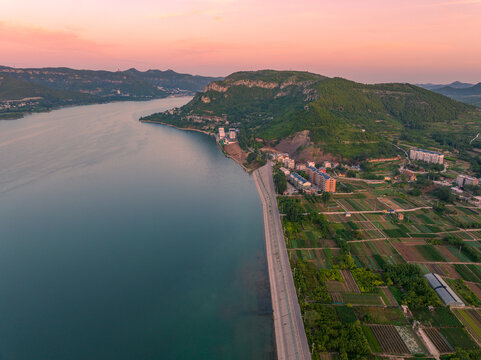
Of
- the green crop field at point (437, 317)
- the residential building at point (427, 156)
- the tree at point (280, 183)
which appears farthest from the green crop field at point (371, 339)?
the residential building at point (427, 156)

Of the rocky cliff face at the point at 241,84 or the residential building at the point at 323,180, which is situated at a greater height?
the rocky cliff face at the point at 241,84

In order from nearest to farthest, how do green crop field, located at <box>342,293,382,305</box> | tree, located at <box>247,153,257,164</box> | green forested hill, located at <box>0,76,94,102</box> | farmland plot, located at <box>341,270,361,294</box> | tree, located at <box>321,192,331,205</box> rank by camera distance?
green crop field, located at <box>342,293,382,305</box>
farmland plot, located at <box>341,270,361,294</box>
tree, located at <box>321,192,331,205</box>
tree, located at <box>247,153,257,164</box>
green forested hill, located at <box>0,76,94,102</box>

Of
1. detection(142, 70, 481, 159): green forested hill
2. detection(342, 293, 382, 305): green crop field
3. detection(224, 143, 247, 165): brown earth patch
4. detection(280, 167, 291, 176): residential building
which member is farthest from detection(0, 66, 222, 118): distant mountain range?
detection(342, 293, 382, 305): green crop field

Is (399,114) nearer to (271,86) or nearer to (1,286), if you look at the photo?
(271,86)

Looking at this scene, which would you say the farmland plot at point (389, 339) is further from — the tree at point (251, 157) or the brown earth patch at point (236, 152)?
the brown earth patch at point (236, 152)

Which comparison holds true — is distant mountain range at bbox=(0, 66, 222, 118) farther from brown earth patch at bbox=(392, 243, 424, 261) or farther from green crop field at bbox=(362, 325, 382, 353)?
green crop field at bbox=(362, 325, 382, 353)

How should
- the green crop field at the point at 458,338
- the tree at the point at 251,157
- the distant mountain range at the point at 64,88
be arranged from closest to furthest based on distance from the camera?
the green crop field at the point at 458,338
the tree at the point at 251,157
the distant mountain range at the point at 64,88
